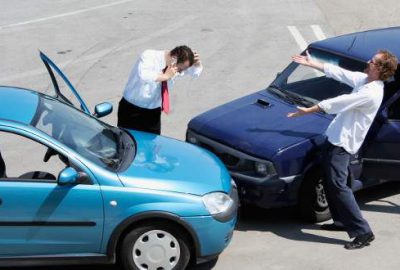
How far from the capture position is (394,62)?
7191 millimetres

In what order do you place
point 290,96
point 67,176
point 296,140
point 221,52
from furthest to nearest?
1. point 221,52
2. point 290,96
3. point 296,140
4. point 67,176

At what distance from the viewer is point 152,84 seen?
318 inches

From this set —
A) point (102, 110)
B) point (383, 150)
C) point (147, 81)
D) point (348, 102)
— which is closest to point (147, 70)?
point (147, 81)

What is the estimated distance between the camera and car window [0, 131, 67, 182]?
6.35 meters

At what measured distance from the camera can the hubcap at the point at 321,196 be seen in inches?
302

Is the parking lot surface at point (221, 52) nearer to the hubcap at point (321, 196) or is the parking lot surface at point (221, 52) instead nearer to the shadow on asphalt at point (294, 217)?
the shadow on asphalt at point (294, 217)

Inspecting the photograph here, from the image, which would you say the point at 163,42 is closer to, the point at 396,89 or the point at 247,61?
the point at 247,61

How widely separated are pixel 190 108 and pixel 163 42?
13.2ft

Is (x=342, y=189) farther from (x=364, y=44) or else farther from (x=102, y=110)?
(x=102, y=110)

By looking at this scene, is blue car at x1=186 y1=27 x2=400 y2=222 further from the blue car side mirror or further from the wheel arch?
the blue car side mirror

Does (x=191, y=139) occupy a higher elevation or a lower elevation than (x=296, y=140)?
lower

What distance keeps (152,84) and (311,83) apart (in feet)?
6.13

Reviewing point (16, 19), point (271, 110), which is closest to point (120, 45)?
point (16, 19)

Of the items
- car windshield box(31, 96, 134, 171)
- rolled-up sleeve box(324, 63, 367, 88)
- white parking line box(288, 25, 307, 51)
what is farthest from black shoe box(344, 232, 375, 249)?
white parking line box(288, 25, 307, 51)
